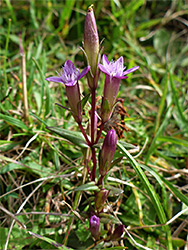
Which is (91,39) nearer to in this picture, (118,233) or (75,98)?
(75,98)

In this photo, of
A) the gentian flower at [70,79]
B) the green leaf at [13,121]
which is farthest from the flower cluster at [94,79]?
the green leaf at [13,121]

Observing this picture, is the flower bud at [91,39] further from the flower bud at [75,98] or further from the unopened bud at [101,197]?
the unopened bud at [101,197]

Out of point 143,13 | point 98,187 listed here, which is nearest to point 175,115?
point 98,187

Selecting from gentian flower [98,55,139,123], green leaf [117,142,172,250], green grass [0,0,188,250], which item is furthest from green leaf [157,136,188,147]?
gentian flower [98,55,139,123]

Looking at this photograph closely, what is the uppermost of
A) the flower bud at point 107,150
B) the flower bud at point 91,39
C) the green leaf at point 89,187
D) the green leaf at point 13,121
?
the flower bud at point 91,39

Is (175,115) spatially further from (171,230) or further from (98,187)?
(98,187)

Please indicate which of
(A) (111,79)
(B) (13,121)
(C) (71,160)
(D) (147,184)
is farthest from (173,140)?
(B) (13,121)
